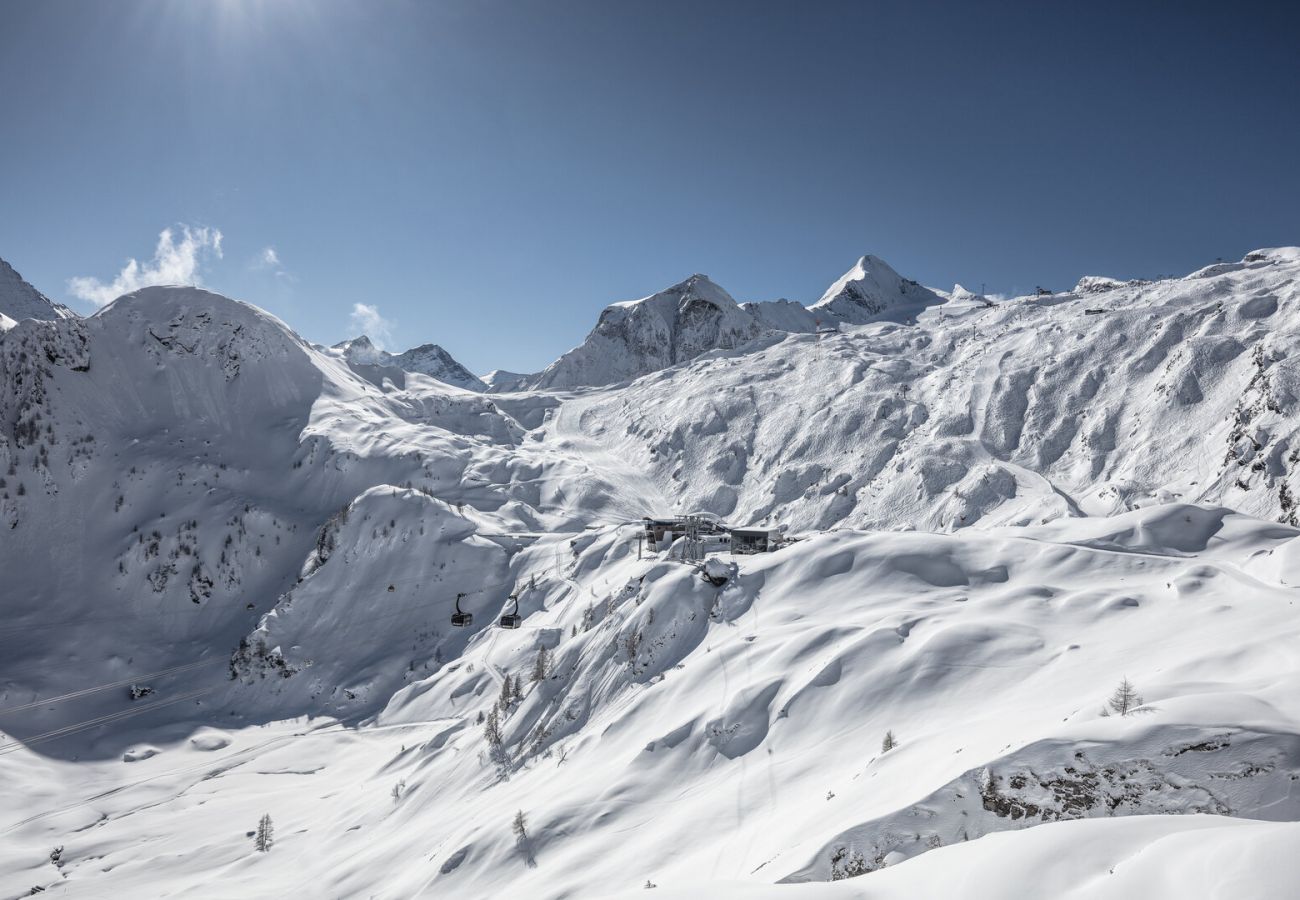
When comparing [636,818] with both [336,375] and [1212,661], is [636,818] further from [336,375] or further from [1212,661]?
[336,375]

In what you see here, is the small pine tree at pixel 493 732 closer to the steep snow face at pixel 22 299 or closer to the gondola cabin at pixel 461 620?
the gondola cabin at pixel 461 620

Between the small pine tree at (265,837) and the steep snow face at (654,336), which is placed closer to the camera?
the small pine tree at (265,837)

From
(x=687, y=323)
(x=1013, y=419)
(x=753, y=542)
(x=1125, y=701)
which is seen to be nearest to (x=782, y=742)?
(x=1125, y=701)

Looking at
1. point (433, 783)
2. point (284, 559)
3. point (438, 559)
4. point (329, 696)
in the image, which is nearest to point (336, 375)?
point (284, 559)

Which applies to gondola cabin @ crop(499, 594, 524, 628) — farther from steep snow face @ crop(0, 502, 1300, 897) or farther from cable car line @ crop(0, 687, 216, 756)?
cable car line @ crop(0, 687, 216, 756)

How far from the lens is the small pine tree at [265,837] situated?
2965 centimetres

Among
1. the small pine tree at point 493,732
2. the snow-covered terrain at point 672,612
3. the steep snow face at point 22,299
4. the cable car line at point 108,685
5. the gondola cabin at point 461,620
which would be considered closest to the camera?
the snow-covered terrain at point 672,612

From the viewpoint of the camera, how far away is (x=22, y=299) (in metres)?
174

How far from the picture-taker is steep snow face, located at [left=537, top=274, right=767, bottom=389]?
5768 inches

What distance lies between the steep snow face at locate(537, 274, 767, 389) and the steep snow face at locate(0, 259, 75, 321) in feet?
440

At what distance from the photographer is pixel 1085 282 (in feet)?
427

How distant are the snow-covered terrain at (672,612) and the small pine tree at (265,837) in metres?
0.46

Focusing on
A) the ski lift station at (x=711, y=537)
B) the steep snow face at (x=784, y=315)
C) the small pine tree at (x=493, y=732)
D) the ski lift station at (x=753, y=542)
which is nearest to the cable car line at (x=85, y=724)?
the ski lift station at (x=711, y=537)

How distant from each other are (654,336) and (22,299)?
6554 inches
